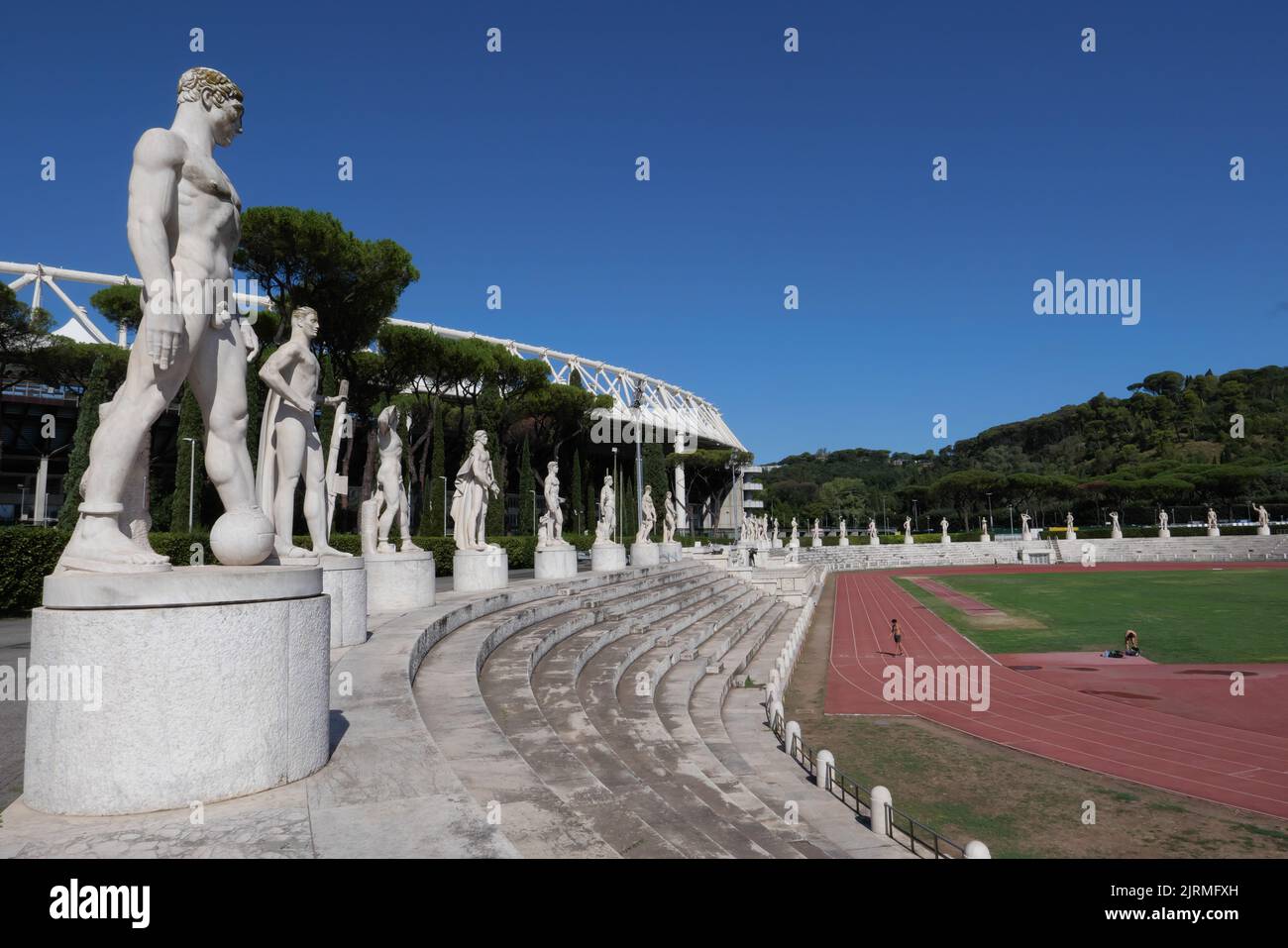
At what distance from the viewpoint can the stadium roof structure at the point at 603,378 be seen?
47.2 meters

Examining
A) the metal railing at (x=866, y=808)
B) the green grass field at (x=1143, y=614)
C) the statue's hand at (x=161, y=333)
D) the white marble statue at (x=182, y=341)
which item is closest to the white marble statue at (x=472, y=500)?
the metal railing at (x=866, y=808)

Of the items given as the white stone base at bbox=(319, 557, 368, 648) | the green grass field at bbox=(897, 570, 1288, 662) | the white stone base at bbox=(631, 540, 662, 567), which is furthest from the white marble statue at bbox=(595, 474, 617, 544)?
the white stone base at bbox=(319, 557, 368, 648)

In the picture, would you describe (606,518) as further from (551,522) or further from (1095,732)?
(1095,732)

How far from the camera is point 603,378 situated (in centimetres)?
9631

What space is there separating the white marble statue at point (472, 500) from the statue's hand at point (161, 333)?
1050 centimetres

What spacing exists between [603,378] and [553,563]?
3140 inches

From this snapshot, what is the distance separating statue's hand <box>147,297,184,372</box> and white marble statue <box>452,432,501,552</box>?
10504 millimetres

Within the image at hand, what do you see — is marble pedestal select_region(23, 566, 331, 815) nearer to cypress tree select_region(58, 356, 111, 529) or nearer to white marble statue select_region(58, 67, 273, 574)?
white marble statue select_region(58, 67, 273, 574)

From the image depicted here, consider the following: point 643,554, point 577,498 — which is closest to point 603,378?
point 577,498

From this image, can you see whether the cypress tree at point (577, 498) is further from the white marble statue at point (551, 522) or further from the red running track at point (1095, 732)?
the red running track at point (1095, 732)

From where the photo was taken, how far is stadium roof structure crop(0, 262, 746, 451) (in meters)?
47.2
